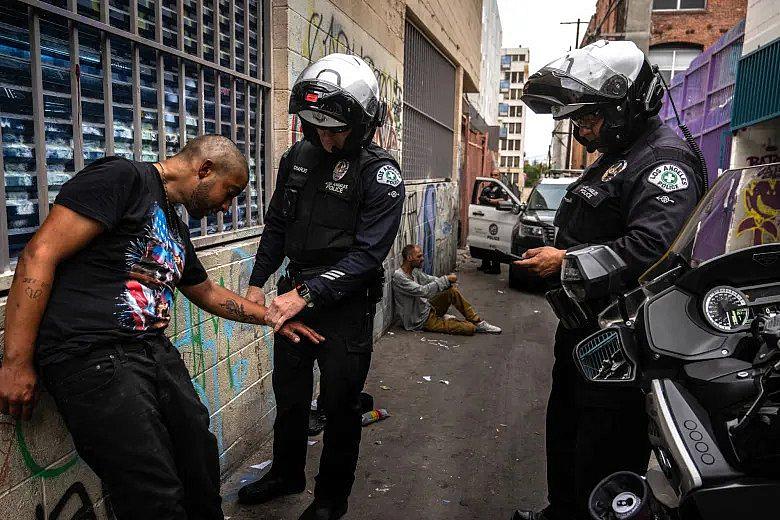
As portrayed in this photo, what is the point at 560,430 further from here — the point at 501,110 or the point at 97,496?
the point at 501,110

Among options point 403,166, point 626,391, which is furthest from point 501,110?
point 626,391

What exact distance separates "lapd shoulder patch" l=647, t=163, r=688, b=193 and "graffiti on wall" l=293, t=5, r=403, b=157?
169 cm

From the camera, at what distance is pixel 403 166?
283 inches

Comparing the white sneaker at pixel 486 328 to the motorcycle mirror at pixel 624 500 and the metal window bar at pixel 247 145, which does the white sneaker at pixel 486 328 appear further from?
the motorcycle mirror at pixel 624 500

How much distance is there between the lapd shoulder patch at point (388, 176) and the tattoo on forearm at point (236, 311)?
2.73ft

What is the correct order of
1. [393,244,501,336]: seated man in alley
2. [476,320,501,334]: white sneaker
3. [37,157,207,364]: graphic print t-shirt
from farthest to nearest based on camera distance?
[476,320,501,334]: white sneaker, [393,244,501,336]: seated man in alley, [37,157,207,364]: graphic print t-shirt

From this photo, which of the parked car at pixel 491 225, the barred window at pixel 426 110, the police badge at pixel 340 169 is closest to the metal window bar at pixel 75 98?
the police badge at pixel 340 169

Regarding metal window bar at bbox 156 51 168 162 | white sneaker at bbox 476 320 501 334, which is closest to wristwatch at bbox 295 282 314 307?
metal window bar at bbox 156 51 168 162

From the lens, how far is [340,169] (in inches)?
108

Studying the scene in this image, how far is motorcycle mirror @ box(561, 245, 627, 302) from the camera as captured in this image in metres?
2.06

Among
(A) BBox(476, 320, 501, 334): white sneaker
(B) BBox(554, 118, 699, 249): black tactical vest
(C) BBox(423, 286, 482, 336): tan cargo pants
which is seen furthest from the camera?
(A) BBox(476, 320, 501, 334): white sneaker

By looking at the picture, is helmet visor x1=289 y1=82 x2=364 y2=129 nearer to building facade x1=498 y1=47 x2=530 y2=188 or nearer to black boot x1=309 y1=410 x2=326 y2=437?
black boot x1=309 y1=410 x2=326 y2=437

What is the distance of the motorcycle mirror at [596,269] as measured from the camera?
2.06 meters

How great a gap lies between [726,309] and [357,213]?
5.22ft
